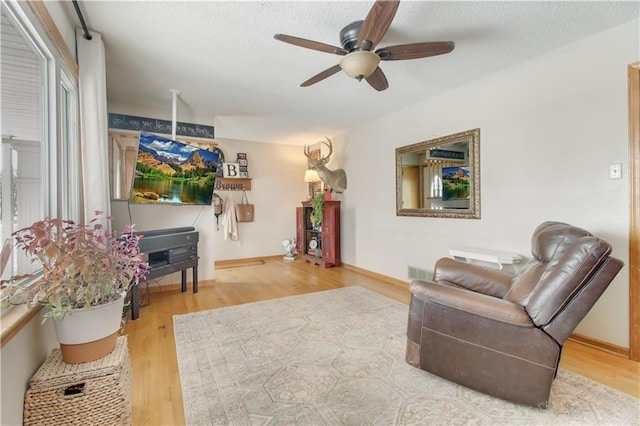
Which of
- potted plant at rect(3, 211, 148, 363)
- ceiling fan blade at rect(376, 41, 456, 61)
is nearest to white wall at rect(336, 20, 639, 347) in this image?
ceiling fan blade at rect(376, 41, 456, 61)

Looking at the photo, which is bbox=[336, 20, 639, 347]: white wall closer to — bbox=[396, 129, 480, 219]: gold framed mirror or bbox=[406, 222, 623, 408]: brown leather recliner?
bbox=[396, 129, 480, 219]: gold framed mirror

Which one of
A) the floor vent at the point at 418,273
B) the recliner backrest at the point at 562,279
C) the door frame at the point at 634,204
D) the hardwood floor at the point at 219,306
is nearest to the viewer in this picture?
the recliner backrest at the point at 562,279

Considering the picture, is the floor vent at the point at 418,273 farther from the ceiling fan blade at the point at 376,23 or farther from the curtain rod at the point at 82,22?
the curtain rod at the point at 82,22

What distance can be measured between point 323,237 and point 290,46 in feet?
12.2

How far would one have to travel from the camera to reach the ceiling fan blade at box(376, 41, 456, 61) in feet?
6.70

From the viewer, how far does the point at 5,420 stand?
100cm

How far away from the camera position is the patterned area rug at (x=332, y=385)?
1.60m

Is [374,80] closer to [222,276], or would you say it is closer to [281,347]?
[281,347]

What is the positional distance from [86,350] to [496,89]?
3.84 meters

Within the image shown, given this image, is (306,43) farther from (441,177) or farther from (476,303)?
(441,177)

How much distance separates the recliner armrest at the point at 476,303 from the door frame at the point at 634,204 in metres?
1.38

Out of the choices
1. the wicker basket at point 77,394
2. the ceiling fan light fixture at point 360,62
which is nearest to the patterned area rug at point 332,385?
the wicker basket at point 77,394

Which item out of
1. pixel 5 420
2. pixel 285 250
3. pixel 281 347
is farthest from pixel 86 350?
pixel 285 250

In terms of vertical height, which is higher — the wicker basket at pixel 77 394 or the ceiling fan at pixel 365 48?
the ceiling fan at pixel 365 48
